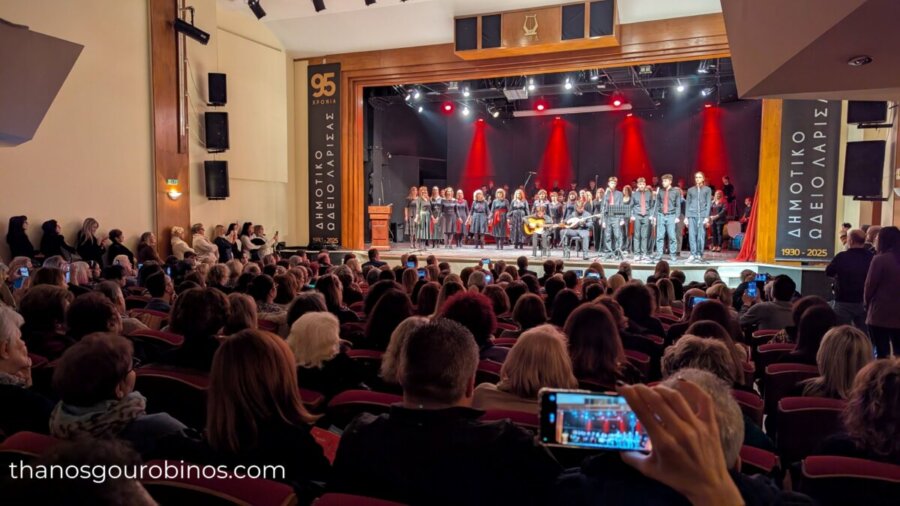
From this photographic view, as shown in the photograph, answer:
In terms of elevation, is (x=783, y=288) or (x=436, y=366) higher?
(x=436, y=366)

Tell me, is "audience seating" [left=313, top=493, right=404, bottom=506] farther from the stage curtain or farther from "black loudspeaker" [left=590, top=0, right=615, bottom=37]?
the stage curtain

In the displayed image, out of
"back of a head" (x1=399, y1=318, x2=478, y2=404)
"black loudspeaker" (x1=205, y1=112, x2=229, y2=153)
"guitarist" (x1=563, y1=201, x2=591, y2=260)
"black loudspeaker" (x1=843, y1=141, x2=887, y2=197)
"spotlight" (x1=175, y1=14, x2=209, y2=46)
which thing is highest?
"spotlight" (x1=175, y1=14, x2=209, y2=46)

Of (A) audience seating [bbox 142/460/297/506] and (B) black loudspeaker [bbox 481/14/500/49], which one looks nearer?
(A) audience seating [bbox 142/460/297/506]

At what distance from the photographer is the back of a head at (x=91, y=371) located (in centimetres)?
168

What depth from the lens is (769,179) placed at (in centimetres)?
1010

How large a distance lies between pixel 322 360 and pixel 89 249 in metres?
7.22

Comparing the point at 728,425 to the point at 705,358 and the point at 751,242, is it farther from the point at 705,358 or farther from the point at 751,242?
the point at 751,242

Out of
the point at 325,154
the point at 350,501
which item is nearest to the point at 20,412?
the point at 350,501

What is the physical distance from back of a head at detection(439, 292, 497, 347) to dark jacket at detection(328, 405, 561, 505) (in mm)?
1504

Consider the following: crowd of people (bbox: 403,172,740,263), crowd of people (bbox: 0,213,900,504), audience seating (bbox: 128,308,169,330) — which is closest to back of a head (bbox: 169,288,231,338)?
crowd of people (bbox: 0,213,900,504)

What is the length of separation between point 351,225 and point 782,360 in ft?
34.6

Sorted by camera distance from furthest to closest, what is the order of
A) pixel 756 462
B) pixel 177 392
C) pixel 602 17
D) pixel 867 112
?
pixel 602 17, pixel 867 112, pixel 177 392, pixel 756 462

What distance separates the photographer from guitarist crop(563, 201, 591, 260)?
38.0 feet

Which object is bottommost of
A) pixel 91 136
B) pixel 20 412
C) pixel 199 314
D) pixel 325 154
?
pixel 20 412
